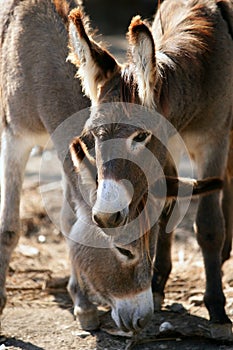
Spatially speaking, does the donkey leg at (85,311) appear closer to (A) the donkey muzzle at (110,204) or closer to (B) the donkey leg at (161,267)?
(B) the donkey leg at (161,267)

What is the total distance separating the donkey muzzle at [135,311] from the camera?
4223mm

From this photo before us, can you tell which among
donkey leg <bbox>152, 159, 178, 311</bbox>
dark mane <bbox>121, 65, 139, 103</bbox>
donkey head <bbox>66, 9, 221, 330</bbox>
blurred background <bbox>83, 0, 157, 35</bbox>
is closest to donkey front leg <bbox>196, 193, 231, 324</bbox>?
donkey leg <bbox>152, 159, 178, 311</bbox>

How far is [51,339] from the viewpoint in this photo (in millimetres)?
Result: 4762

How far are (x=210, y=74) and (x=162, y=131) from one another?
812 mm

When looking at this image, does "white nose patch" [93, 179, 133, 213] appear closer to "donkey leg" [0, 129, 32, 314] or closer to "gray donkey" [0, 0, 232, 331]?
"gray donkey" [0, 0, 232, 331]

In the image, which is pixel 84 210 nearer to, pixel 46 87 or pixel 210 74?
pixel 46 87

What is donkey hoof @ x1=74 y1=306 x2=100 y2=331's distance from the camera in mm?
4895

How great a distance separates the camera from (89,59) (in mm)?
4082

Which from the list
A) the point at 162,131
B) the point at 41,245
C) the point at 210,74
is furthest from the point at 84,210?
the point at 41,245

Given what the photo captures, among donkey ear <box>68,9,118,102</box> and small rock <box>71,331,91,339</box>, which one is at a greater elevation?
donkey ear <box>68,9,118,102</box>

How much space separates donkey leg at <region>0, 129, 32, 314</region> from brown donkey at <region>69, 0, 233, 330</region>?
52 cm

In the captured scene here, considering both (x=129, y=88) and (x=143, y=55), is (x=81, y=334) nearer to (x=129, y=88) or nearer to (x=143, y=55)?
(x=129, y=88)

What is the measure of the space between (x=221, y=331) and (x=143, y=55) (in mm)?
1752

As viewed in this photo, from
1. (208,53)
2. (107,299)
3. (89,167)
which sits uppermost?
(208,53)
